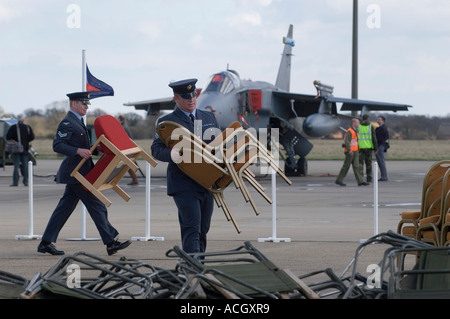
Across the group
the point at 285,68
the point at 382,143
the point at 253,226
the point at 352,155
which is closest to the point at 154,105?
the point at 285,68

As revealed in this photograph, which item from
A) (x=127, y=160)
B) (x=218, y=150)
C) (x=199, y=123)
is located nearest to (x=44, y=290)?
(x=218, y=150)

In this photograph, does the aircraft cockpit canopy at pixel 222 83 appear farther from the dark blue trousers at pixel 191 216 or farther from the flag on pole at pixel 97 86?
the dark blue trousers at pixel 191 216

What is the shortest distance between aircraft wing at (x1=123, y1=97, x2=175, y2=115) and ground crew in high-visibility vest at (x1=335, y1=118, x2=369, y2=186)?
1112 centimetres

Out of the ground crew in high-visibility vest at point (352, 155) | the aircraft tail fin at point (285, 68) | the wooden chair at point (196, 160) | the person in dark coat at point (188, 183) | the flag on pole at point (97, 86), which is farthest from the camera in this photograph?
the aircraft tail fin at point (285, 68)

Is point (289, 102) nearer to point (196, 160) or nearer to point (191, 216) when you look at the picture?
point (191, 216)

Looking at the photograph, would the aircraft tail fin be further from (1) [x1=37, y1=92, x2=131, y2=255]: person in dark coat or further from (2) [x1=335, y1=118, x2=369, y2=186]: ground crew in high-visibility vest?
(1) [x1=37, y1=92, x2=131, y2=255]: person in dark coat

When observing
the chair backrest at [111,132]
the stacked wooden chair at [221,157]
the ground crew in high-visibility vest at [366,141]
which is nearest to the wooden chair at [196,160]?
the stacked wooden chair at [221,157]

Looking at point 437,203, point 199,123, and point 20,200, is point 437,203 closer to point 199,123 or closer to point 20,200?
point 199,123

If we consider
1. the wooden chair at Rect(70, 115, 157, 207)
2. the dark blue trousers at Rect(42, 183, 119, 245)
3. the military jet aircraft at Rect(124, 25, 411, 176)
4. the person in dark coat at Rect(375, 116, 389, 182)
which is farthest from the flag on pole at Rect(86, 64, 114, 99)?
the person in dark coat at Rect(375, 116, 389, 182)

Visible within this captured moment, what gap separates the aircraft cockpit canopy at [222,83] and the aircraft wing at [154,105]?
6.87 meters

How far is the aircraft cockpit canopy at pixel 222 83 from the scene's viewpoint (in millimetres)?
27953

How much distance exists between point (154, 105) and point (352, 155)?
1309 cm

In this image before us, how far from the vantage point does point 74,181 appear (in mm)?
10672
